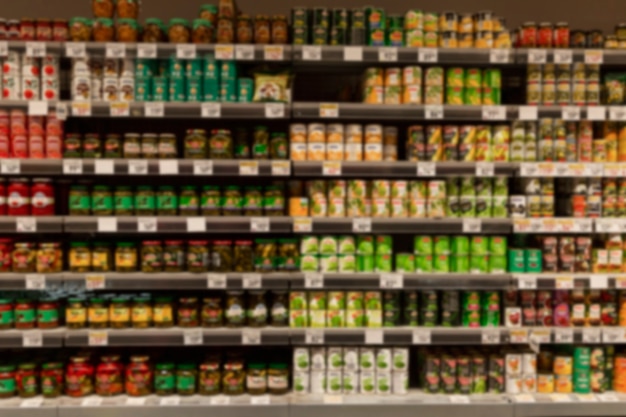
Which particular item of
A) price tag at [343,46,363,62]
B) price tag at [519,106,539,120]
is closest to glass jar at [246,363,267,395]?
price tag at [343,46,363,62]

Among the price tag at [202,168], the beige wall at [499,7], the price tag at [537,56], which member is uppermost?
the beige wall at [499,7]

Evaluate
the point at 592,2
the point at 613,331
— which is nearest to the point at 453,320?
the point at 613,331

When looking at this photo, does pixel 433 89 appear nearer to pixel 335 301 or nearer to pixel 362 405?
pixel 335 301

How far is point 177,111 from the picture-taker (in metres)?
3.16

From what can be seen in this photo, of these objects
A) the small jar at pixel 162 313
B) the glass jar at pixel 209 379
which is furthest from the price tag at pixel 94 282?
the glass jar at pixel 209 379

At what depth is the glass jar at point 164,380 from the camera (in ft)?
10.4

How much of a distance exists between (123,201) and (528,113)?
2.40m

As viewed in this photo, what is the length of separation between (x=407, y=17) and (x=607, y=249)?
183 cm

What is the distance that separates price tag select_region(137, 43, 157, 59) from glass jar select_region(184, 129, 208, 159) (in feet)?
1.59

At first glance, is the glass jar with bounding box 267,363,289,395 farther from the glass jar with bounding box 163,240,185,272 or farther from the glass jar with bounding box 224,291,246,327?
the glass jar with bounding box 163,240,185,272

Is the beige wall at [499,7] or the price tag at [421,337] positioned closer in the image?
the price tag at [421,337]

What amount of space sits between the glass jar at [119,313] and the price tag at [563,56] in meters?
2.87

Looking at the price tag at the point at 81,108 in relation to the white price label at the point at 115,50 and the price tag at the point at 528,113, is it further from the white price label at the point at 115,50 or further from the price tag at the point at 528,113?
the price tag at the point at 528,113

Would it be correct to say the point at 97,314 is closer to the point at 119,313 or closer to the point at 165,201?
the point at 119,313
